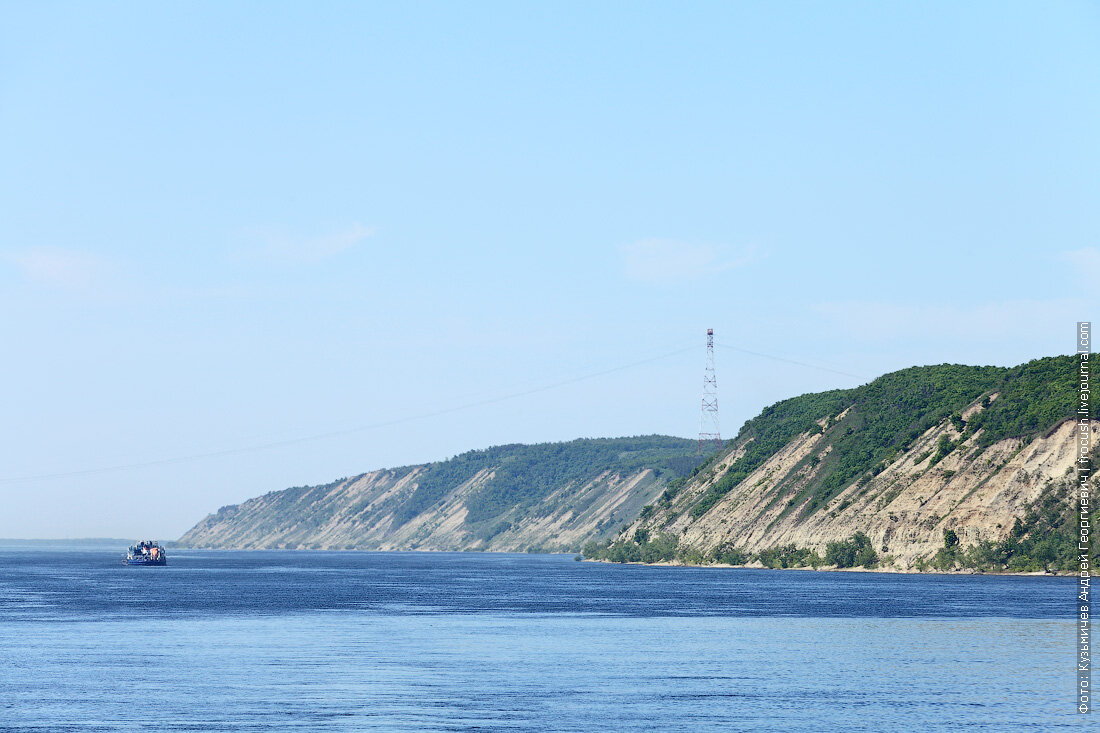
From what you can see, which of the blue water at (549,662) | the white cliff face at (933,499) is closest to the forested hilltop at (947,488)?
the white cliff face at (933,499)

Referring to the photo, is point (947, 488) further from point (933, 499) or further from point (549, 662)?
point (549, 662)

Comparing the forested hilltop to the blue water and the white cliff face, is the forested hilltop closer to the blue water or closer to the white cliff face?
the white cliff face

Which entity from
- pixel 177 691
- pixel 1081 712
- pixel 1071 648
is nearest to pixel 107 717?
pixel 177 691

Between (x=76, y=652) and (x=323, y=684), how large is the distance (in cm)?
2103

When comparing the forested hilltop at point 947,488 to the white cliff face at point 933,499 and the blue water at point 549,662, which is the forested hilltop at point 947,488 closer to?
the white cliff face at point 933,499

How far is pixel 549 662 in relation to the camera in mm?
67312

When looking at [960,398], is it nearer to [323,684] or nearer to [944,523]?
[944,523]

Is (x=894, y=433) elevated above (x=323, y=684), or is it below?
above

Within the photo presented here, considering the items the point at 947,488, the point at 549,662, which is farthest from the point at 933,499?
the point at 549,662

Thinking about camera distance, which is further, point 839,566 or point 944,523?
point 839,566

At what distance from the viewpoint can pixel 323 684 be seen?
5794 centimetres

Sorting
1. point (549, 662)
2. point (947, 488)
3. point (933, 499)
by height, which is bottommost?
point (549, 662)

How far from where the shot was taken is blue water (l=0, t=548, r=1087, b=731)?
49594 mm

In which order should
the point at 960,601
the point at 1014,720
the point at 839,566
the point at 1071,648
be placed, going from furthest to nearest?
the point at 839,566 < the point at 960,601 < the point at 1071,648 < the point at 1014,720
